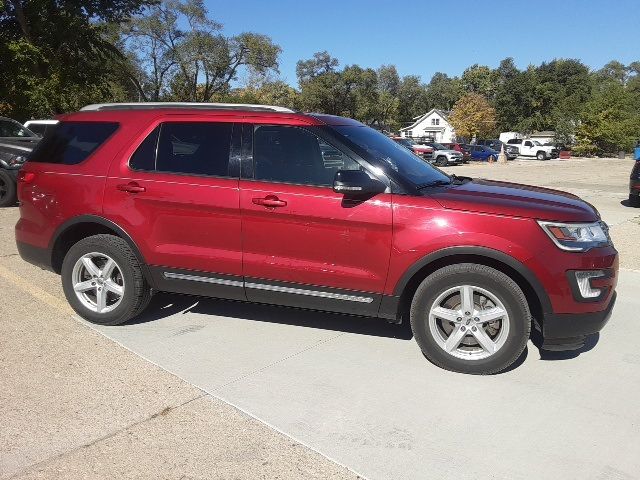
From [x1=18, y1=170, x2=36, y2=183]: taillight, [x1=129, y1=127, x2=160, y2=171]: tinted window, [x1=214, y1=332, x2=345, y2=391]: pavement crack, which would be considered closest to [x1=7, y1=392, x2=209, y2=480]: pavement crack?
[x1=214, y1=332, x2=345, y2=391]: pavement crack

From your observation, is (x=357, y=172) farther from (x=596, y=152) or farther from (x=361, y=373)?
(x=596, y=152)

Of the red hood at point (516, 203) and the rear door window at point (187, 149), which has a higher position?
the rear door window at point (187, 149)

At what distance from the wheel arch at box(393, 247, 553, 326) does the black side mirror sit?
56 cm

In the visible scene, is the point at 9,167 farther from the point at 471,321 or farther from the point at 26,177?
the point at 471,321

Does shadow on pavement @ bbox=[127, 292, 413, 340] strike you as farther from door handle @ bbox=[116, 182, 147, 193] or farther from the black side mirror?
the black side mirror

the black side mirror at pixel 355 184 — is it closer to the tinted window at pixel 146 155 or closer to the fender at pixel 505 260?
the fender at pixel 505 260

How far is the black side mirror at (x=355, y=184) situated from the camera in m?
3.62

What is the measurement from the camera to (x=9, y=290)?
550 cm

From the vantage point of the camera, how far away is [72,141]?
4.71 metres

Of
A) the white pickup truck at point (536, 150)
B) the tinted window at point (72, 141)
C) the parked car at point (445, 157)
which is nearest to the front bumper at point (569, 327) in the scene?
the tinted window at point (72, 141)

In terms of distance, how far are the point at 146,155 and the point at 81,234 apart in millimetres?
966

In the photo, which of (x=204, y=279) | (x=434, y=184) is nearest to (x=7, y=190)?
(x=204, y=279)

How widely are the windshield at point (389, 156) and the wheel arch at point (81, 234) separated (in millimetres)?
1842

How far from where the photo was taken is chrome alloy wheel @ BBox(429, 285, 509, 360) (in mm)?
3619
